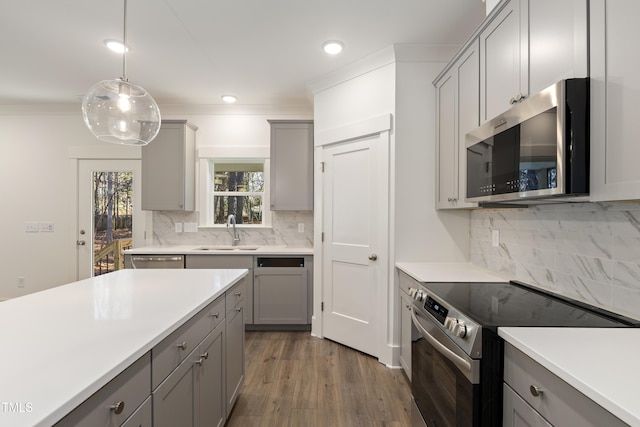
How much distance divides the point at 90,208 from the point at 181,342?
→ 3.93 m

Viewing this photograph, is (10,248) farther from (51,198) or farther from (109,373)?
(109,373)

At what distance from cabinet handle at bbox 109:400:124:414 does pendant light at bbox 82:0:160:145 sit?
149 centimetres

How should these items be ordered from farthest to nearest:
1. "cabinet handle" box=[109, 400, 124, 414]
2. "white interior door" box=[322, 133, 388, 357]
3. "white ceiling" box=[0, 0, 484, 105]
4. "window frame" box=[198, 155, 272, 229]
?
"window frame" box=[198, 155, 272, 229] → "white interior door" box=[322, 133, 388, 357] → "white ceiling" box=[0, 0, 484, 105] → "cabinet handle" box=[109, 400, 124, 414]

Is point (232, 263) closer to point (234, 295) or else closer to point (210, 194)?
point (210, 194)

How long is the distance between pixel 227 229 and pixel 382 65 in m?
2.74

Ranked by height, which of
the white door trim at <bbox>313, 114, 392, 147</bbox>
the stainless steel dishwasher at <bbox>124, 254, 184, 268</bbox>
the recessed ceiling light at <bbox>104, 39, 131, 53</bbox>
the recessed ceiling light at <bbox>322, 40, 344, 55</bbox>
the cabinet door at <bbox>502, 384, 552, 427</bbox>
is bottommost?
the cabinet door at <bbox>502, 384, 552, 427</bbox>

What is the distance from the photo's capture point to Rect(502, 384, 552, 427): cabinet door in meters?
0.92

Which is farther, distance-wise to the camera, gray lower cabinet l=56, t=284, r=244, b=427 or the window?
the window

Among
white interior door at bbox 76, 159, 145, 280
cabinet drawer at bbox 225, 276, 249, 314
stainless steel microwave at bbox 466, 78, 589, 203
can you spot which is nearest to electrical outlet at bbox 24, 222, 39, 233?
white interior door at bbox 76, 159, 145, 280

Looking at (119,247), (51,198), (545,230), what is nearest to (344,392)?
(545,230)

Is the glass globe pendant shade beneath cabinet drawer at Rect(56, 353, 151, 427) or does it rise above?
above

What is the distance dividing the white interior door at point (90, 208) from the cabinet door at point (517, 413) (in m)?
4.31

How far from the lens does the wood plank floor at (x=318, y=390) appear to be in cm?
198

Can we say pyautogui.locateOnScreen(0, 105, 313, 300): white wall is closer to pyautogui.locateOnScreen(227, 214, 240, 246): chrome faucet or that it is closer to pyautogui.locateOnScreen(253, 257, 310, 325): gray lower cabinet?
pyautogui.locateOnScreen(227, 214, 240, 246): chrome faucet
